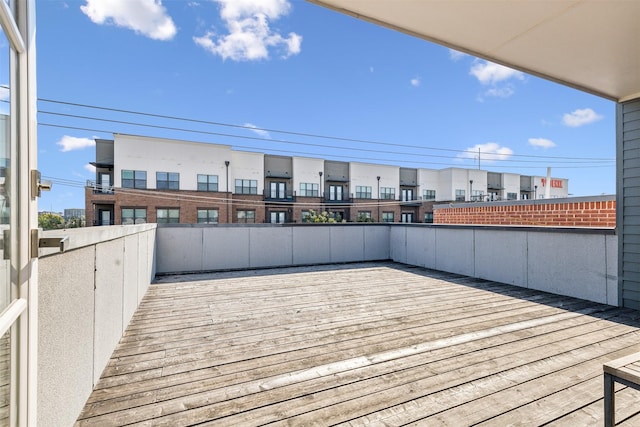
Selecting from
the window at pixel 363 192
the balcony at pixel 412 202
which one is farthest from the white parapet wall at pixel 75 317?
the balcony at pixel 412 202

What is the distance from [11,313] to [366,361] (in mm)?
2552

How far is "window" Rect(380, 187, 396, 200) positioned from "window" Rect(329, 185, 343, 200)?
184 inches

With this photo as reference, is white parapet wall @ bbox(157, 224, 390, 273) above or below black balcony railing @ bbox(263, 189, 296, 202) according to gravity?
below

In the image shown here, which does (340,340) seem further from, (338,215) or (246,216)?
(338,215)

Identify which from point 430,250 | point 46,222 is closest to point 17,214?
point 46,222

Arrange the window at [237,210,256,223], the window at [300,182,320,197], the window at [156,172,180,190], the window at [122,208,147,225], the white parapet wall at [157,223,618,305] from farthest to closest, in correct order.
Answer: the window at [300,182,320,197], the window at [237,210,256,223], the window at [156,172,180,190], the window at [122,208,147,225], the white parapet wall at [157,223,618,305]

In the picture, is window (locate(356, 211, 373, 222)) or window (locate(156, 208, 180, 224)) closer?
window (locate(156, 208, 180, 224))

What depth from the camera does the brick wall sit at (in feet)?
17.0

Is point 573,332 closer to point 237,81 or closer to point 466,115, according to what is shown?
point 237,81

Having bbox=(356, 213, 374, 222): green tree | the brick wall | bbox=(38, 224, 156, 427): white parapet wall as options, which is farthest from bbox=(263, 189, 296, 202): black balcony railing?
bbox=(38, 224, 156, 427): white parapet wall

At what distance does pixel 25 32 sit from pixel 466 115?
98.5ft

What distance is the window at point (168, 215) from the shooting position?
21859mm

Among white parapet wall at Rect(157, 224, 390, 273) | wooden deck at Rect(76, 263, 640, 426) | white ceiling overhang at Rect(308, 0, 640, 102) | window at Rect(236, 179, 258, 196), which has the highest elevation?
window at Rect(236, 179, 258, 196)

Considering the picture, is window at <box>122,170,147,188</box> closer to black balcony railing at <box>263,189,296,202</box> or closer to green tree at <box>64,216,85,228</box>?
black balcony railing at <box>263,189,296,202</box>
